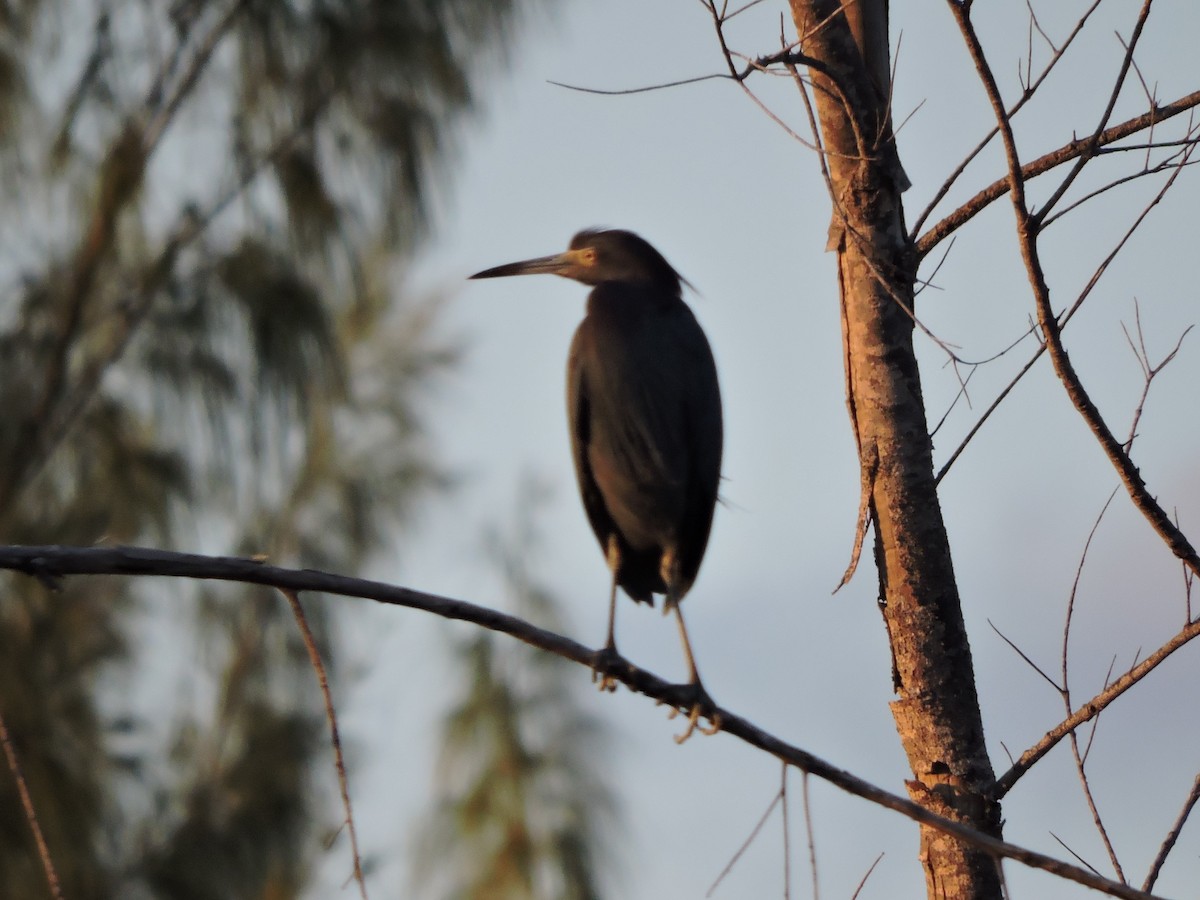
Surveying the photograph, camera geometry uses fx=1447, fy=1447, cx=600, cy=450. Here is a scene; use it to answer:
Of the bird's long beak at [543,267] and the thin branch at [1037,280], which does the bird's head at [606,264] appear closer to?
the bird's long beak at [543,267]

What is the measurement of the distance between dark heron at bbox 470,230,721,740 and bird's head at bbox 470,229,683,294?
15 centimetres

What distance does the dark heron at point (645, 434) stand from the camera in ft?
10.5

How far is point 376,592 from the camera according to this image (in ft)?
6.26

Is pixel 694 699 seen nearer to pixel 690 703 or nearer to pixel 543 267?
pixel 690 703

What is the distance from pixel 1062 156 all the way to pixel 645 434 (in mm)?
1051

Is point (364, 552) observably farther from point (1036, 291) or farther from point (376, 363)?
point (1036, 291)

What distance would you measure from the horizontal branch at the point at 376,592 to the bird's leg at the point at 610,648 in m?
0.28

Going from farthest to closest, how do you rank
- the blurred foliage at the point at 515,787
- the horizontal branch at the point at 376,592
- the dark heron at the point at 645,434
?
the blurred foliage at the point at 515,787
the dark heron at the point at 645,434
the horizontal branch at the point at 376,592

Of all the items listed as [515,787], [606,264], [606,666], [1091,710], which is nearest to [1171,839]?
[1091,710]

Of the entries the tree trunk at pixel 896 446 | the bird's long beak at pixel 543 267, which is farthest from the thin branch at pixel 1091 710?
the bird's long beak at pixel 543 267

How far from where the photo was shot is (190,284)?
5.63 metres

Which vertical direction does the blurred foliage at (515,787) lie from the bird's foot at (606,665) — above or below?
above

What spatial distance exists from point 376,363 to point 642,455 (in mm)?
5636

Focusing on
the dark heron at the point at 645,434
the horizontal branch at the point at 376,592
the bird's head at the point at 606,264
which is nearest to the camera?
the horizontal branch at the point at 376,592
